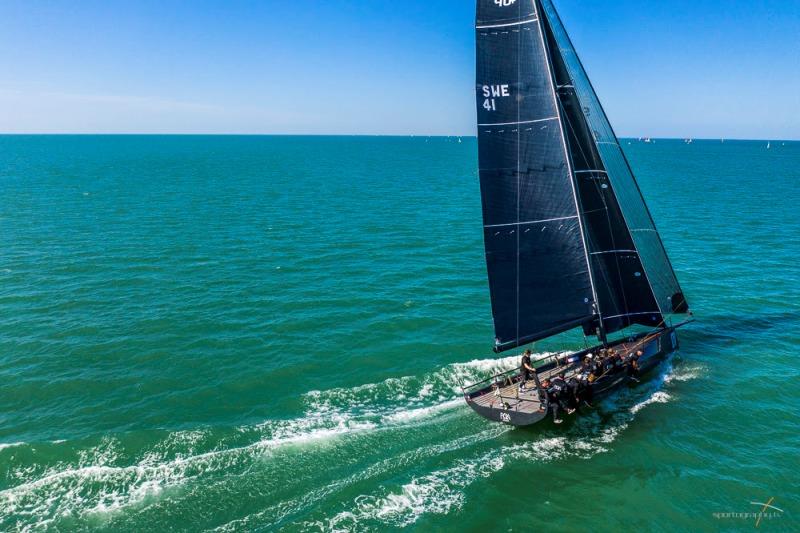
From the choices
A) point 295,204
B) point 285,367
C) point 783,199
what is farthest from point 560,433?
point 783,199

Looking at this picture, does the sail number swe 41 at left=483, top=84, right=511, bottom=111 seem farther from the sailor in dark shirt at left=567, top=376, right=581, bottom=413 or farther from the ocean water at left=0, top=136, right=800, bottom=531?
the ocean water at left=0, top=136, right=800, bottom=531

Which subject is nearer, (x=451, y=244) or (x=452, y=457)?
(x=452, y=457)

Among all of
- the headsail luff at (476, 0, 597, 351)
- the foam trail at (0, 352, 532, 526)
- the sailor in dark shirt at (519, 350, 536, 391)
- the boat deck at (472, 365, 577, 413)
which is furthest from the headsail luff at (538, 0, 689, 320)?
the foam trail at (0, 352, 532, 526)

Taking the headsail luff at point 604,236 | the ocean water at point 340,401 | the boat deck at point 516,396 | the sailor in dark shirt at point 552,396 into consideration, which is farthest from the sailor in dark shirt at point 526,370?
the headsail luff at point 604,236

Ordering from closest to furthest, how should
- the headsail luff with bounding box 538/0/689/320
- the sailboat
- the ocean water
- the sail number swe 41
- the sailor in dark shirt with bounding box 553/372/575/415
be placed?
1. the ocean water
2. the sailboat
3. the sail number swe 41
4. the sailor in dark shirt with bounding box 553/372/575/415
5. the headsail luff with bounding box 538/0/689/320

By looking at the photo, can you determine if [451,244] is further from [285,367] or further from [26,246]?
[26,246]

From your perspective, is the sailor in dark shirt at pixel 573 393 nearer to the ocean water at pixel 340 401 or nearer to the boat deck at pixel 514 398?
the ocean water at pixel 340 401

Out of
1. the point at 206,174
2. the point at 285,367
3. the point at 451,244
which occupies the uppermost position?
the point at 206,174
